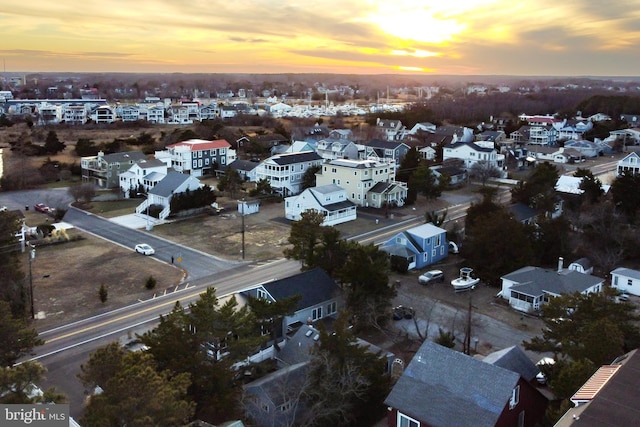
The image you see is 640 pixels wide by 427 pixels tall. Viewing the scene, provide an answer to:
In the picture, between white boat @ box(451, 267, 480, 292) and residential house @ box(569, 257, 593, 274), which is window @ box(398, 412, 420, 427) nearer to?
white boat @ box(451, 267, 480, 292)

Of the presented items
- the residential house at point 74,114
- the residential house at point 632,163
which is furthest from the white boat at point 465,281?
the residential house at point 74,114

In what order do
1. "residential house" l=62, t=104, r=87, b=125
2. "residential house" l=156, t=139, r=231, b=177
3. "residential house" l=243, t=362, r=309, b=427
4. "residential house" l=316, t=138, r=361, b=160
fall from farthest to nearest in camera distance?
1. "residential house" l=62, t=104, r=87, b=125
2. "residential house" l=316, t=138, r=361, b=160
3. "residential house" l=156, t=139, r=231, b=177
4. "residential house" l=243, t=362, r=309, b=427

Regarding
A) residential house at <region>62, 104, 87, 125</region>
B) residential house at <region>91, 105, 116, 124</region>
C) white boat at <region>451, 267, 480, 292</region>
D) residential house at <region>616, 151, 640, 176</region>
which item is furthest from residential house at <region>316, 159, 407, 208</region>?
residential house at <region>62, 104, 87, 125</region>

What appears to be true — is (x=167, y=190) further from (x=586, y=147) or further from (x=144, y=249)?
(x=586, y=147)

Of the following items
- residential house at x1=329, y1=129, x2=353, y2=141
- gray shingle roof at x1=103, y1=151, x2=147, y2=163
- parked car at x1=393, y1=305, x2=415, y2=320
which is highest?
residential house at x1=329, y1=129, x2=353, y2=141

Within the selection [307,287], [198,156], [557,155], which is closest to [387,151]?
[198,156]

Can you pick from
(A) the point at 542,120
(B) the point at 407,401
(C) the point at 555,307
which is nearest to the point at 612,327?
(C) the point at 555,307

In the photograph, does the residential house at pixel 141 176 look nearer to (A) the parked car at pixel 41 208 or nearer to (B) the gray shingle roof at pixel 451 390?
(A) the parked car at pixel 41 208
